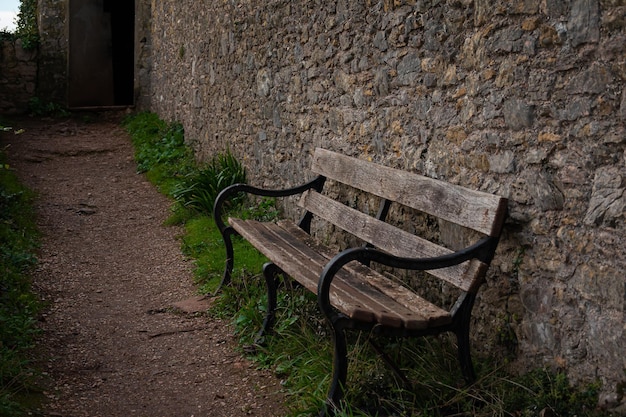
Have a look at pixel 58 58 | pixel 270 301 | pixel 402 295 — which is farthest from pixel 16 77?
pixel 402 295

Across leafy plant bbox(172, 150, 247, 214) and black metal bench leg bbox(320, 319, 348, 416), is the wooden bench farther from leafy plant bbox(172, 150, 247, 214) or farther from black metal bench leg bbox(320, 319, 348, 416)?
leafy plant bbox(172, 150, 247, 214)

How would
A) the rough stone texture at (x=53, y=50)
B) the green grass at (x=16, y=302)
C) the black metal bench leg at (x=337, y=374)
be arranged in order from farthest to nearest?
the rough stone texture at (x=53, y=50) → the green grass at (x=16, y=302) → the black metal bench leg at (x=337, y=374)

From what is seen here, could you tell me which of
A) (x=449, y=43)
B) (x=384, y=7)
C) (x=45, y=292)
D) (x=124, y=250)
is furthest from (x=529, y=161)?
(x=124, y=250)

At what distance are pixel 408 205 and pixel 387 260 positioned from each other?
0.79 metres

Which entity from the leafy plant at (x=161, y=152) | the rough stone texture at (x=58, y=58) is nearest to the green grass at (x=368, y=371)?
the leafy plant at (x=161, y=152)

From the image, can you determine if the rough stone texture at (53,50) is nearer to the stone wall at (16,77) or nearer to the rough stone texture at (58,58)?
the rough stone texture at (58,58)

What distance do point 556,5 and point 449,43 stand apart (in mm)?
769

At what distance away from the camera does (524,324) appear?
309cm

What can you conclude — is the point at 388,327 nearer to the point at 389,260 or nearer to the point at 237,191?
the point at 389,260

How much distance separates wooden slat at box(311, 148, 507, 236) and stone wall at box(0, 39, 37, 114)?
825cm

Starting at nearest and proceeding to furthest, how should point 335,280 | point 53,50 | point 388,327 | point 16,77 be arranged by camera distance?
point 388,327
point 335,280
point 16,77
point 53,50

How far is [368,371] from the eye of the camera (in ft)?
10.9

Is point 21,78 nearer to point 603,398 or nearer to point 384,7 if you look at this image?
point 384,7

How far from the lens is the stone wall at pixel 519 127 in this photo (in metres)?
2.67
